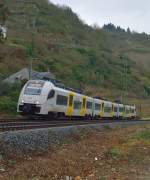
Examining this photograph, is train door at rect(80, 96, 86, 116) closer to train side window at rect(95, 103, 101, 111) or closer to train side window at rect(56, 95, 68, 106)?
train side window at rect(95, 103, 101, 111)

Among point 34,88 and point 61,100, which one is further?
point 61,100

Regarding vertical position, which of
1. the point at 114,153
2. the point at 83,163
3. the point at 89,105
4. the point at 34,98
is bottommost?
the point at 83,163

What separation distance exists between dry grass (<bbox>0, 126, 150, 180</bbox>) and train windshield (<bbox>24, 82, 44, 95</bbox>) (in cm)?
1369

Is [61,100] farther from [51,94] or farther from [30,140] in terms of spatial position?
[30,140]

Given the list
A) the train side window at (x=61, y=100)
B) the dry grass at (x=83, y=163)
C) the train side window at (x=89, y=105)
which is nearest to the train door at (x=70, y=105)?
the train side window at (x=61, y=100)

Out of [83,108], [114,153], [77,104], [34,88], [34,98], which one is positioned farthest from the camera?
[83,108]

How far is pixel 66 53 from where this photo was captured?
4628 inches

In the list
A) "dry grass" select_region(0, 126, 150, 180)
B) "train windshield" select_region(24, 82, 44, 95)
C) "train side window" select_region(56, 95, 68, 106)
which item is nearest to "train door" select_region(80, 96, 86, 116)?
"train side window" select_region(56, 95, 68, 106)

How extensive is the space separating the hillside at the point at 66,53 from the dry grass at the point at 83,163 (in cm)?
4767

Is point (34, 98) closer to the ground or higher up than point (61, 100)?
closer to the ground

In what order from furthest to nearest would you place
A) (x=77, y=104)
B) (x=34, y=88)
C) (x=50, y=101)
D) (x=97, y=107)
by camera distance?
(x=97, y=107)
(x=77, y=104)
(x=34, y=88)
(x=50, y=101)

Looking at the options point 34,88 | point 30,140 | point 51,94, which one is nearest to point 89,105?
point 51,94

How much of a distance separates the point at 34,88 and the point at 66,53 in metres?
76.5

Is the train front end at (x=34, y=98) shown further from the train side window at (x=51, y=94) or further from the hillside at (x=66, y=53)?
the hillside at (x=66, y=53)
